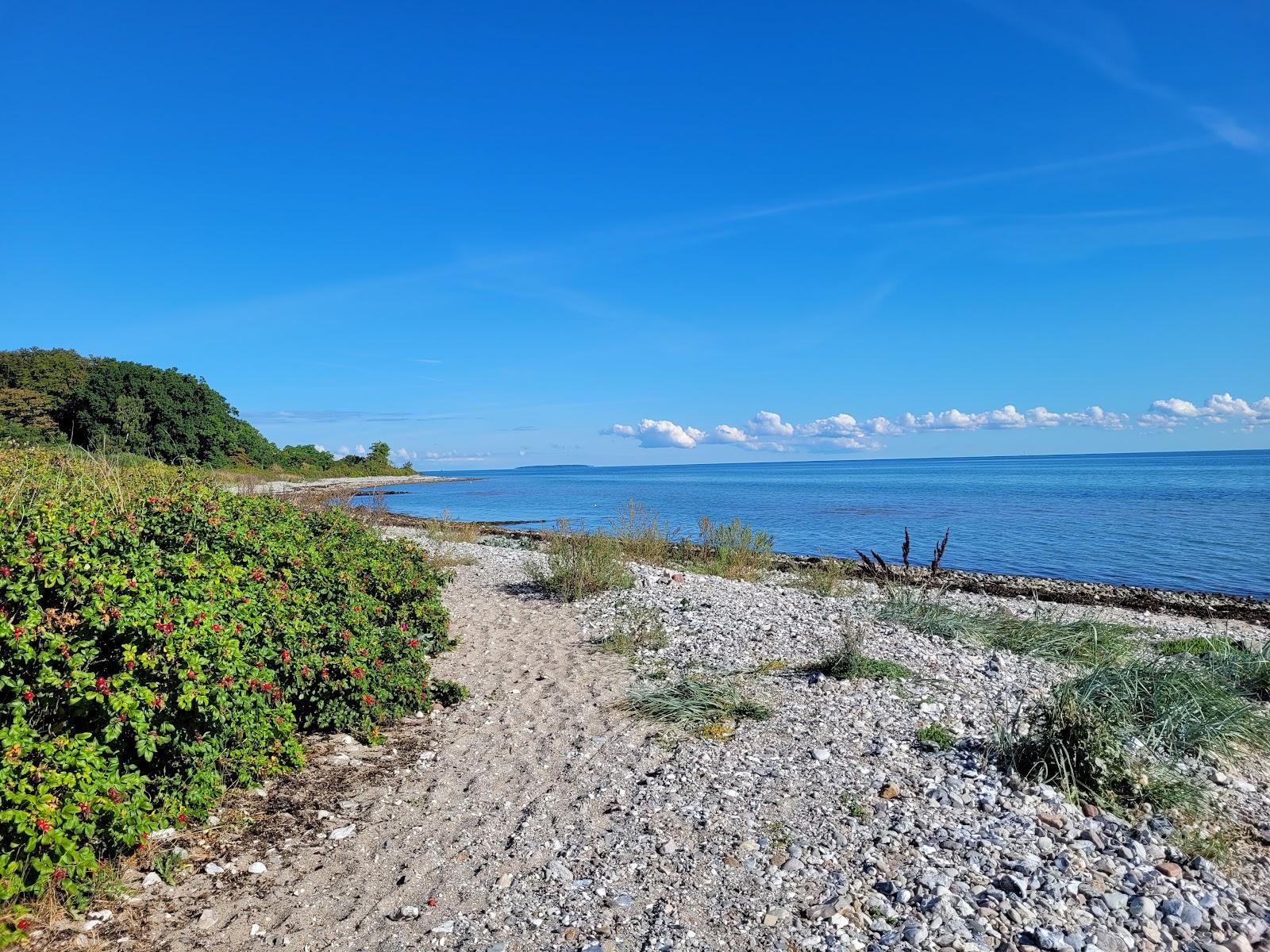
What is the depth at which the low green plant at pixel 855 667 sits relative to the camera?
7797 mm

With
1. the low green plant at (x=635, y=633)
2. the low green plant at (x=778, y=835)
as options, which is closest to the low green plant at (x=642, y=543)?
the low green plant at (x=635, y=633)

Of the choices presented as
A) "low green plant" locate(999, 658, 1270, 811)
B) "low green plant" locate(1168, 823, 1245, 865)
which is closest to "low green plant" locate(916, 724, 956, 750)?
"low green plant" locate(999, 658, 1270, 811)

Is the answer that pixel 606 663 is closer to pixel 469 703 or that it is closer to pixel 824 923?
pixel 469 703

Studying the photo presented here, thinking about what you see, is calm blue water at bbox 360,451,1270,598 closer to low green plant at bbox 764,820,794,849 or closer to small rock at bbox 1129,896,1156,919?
small rock at bbox 1129,896,1156,919

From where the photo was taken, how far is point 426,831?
15.9 ft

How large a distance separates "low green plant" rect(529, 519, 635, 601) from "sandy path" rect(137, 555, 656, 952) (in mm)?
4275

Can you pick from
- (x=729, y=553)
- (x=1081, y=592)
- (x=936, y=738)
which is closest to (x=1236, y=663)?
A: (x=936, y=738)

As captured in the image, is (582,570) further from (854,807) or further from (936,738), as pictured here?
(854,807)

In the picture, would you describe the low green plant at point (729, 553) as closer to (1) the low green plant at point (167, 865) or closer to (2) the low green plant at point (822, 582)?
(2) the low green plant at point (822, 582)

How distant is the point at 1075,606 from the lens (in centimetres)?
1579

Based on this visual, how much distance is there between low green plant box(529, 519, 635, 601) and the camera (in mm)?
12375

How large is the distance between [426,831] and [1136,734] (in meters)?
5.49

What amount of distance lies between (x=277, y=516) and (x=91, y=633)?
10.9 feet

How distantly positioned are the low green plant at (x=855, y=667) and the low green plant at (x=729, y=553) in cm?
760
